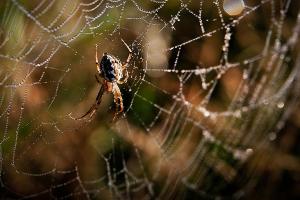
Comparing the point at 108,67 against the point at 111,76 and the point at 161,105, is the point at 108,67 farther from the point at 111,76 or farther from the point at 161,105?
the point at 161,105

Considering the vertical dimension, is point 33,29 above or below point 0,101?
above

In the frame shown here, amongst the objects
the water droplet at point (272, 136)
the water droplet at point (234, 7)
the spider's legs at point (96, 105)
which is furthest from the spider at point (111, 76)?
the water droplet at point (272, 136)

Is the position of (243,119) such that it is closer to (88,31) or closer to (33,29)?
(88,31)

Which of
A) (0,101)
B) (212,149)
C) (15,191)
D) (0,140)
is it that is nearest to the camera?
(0,101)

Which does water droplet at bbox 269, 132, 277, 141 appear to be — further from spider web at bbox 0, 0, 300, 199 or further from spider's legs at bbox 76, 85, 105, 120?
spider's legs at bbox 76, 85, 105, 120

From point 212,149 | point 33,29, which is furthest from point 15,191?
point 212,149

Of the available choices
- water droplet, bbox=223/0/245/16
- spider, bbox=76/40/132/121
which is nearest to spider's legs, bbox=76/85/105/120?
spider, bbox=76/40/132/121

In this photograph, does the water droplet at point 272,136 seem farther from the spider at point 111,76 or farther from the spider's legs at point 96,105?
the spider's legs at point 96,105
